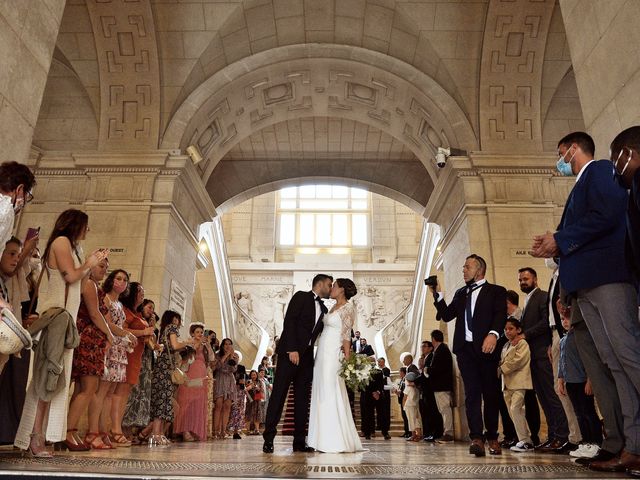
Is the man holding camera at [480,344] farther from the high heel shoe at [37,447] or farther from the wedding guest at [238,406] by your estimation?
the wedding guest at [238,406]

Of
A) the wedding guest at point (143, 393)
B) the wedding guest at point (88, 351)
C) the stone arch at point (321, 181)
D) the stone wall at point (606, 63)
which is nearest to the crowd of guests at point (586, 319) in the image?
the stone wall at point (606, 63)

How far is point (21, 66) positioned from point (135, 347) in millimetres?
2484

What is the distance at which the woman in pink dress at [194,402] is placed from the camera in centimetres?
623

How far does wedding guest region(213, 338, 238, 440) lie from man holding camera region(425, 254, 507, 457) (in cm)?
465

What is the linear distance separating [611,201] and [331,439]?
2796 millimetres

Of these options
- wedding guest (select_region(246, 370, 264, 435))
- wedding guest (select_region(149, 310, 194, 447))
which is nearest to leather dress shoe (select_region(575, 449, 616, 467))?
wedding guest (select_region(149, 310, 194, 447))

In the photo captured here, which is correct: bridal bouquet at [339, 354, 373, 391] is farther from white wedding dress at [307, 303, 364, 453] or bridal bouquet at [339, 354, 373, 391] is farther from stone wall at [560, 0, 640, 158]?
stone wall at [560, 0, 640, 158]

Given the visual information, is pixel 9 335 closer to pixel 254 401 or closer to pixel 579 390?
pixel 579 390

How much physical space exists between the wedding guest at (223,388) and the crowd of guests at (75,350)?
158cm

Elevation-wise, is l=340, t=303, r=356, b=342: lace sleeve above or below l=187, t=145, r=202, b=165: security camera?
below

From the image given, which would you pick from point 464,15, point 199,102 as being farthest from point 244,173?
point 464,15

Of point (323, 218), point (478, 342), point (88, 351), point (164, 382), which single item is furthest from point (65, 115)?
point (323, 218)

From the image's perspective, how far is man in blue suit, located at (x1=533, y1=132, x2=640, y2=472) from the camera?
239 cm

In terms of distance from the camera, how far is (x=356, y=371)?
175 inches
